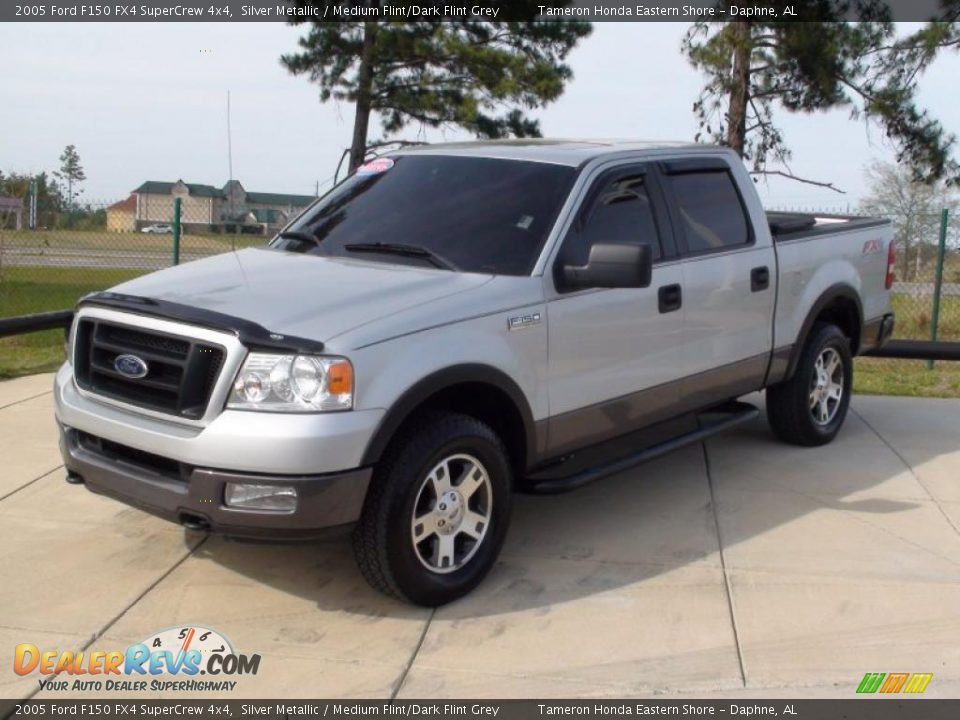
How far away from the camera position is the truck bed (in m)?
7.14

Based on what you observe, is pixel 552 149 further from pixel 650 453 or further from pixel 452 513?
pixel 452 513

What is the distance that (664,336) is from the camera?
5.87 meters

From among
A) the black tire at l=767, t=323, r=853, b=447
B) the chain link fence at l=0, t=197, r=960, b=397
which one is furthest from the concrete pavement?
the chain link fence at l=0, t=197, r=960, b=397

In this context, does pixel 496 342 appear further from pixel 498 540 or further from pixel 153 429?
pixel 153 429

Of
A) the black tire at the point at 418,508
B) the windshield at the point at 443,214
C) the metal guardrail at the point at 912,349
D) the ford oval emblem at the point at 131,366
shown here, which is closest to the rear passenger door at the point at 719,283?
the windshield at the point at 443,214

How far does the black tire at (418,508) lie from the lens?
452 centimetres

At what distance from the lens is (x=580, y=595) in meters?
5.04

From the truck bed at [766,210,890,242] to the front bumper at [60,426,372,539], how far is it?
3.67 meters

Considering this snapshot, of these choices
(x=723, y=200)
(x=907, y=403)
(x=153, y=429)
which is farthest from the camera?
(x=907, y=403)

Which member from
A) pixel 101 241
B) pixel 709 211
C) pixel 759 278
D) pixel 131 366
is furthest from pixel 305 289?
pixel 101 241

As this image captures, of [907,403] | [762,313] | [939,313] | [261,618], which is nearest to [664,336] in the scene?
[762,313]

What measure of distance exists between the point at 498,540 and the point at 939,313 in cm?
930
